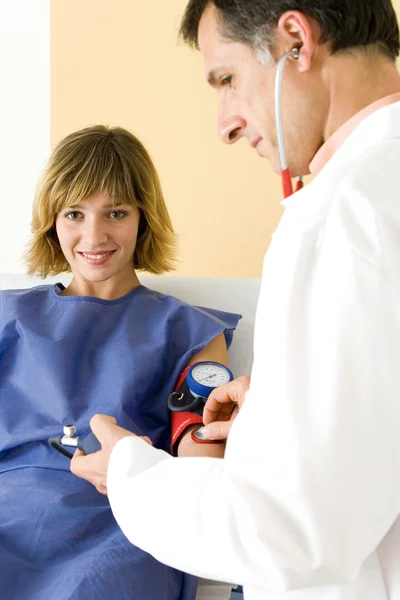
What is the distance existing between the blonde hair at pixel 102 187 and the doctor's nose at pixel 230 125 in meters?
0.79

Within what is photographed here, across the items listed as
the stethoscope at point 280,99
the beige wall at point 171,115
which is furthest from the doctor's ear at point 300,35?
the beige wall at point 171,115

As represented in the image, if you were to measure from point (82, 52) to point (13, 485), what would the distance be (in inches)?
81.2

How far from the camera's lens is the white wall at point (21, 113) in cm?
323

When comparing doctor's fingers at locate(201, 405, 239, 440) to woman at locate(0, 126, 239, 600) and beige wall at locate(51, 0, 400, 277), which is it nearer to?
woman at locate(0, 126, 239, 600)

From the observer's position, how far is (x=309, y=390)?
745 millimetres

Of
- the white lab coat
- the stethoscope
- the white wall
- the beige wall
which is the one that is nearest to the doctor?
the white lab coat

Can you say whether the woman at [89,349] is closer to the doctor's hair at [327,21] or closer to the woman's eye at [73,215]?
the woman's eye at [73,215]

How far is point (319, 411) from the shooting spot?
28.9 inches

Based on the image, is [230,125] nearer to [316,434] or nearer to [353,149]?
[353,149]

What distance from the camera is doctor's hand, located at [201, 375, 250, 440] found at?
4.22 ft

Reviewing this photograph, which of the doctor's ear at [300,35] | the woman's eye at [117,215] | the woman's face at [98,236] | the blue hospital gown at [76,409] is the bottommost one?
the blue hospital gown at [76,409]

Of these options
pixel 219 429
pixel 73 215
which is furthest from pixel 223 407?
pixel 73 215

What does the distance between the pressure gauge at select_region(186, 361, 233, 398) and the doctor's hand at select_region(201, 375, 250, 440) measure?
0.14 m

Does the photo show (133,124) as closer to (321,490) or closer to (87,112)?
(87,112)
